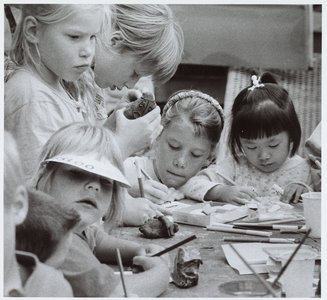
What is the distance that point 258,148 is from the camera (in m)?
1.47

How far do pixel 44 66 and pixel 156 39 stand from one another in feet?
1.06

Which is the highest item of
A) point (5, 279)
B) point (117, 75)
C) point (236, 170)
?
point (117, 75)

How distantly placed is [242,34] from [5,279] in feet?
2.94

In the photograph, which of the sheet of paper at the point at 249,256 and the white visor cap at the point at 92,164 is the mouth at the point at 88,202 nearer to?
the white visor cap at the point at 92,164

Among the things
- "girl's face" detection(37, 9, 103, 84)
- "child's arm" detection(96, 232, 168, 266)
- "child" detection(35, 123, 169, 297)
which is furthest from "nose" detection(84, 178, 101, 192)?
"girl's face" detection(37, 9, 103, 84)

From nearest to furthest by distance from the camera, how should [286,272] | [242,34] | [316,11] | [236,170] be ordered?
[286,272], [316,11], [242,34], [236,170]

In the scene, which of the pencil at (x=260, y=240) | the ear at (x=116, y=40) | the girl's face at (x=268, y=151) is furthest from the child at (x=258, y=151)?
the ear at (x=116, y=40)

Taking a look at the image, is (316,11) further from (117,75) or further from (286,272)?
(286,272)

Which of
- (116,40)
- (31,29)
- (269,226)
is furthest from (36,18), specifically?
(269,226)

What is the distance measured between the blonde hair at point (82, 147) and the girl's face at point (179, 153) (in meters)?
0.45

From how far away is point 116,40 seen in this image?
3.99ft

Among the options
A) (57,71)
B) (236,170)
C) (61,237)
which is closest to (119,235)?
(61,237)

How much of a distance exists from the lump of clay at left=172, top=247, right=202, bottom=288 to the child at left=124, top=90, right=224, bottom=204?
49cm

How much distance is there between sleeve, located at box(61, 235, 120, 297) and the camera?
89 cm
